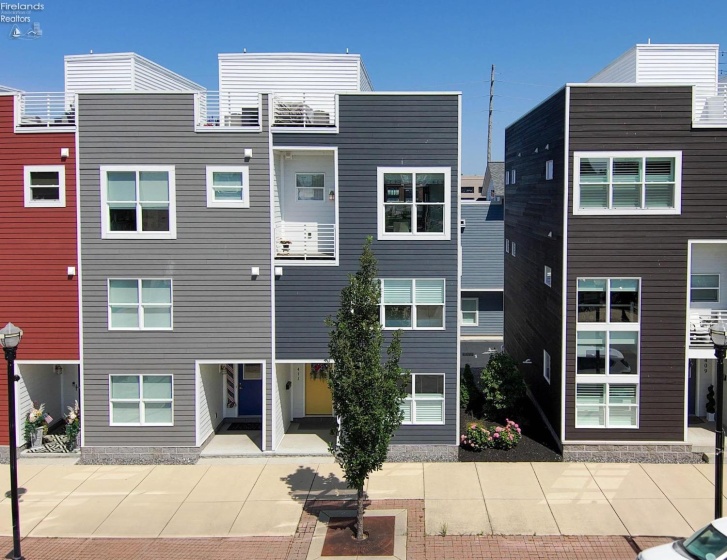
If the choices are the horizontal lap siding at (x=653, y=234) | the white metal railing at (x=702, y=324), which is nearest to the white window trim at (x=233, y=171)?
the horizontal lap siding at (x=653, y=234)

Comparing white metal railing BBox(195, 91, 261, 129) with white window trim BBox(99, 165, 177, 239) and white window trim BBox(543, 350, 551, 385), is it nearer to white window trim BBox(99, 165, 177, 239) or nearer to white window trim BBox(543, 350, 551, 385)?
white window trim BBox(99, 165, 177, 239)

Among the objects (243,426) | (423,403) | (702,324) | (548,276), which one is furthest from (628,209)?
(243,426)

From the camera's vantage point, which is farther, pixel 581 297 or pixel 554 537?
pixel 581 297

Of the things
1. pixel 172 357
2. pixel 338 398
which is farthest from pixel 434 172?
pixel 172 357

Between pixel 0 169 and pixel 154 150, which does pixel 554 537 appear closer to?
pixel 154 150

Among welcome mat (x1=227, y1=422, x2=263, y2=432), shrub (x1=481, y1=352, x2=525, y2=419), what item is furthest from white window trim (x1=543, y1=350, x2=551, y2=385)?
welcome mat (x1=227, y1=422, x2=263, y2=432)

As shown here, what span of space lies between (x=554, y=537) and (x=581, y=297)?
237 inches

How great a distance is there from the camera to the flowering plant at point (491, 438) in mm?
18078

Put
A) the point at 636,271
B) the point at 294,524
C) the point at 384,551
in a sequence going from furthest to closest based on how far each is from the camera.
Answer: the point at 636,271 < the point at 294,524 < the point at 384,551

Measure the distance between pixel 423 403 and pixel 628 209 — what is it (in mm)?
6850

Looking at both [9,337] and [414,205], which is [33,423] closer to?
[9,337]

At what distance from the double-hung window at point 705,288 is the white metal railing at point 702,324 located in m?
0.32

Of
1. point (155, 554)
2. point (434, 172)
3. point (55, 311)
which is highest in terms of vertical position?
point (434, 172)

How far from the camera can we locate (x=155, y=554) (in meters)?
13.6
